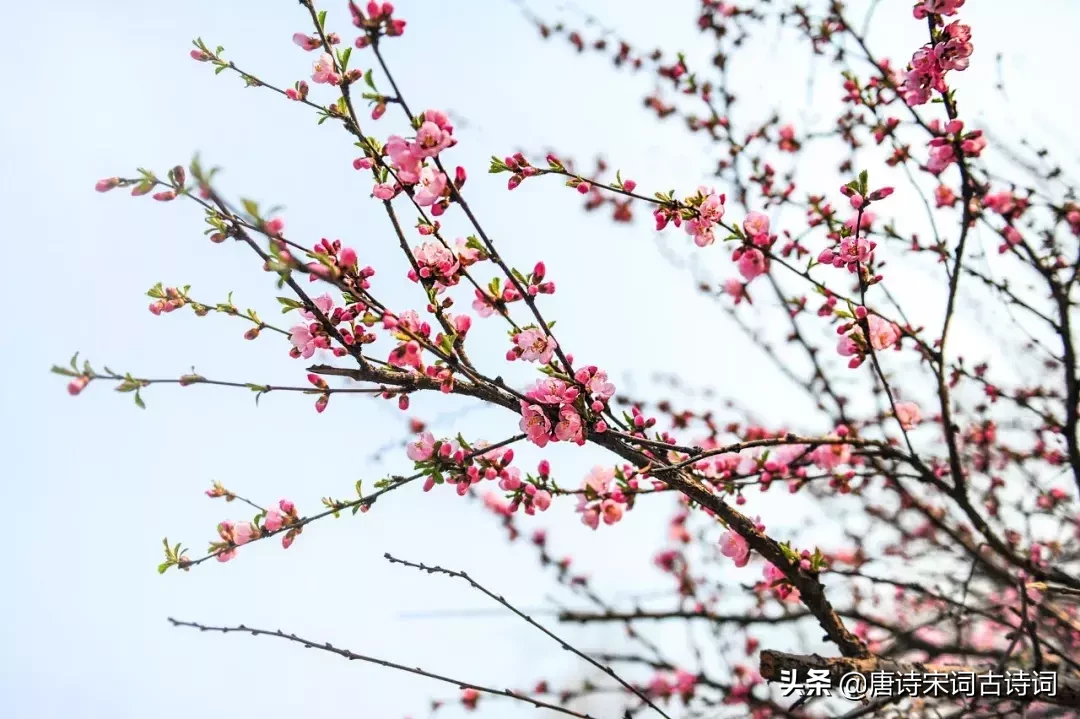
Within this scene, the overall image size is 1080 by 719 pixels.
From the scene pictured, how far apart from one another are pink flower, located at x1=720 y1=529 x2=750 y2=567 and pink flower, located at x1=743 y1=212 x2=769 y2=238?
3.76 feet

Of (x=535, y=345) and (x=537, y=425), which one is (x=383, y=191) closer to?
Answer: (x=535, y=345)

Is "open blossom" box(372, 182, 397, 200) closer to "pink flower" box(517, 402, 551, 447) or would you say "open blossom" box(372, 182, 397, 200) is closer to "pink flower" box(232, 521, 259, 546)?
"pink flower" box(517, 402, 551, 447)

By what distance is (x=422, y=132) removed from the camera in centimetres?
184

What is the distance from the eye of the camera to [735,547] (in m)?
2.45

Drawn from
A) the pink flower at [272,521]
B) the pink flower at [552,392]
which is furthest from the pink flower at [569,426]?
the pink flower at [272,521]

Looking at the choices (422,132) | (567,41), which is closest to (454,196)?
(422,132)

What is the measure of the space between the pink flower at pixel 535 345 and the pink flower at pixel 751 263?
1.02 metres

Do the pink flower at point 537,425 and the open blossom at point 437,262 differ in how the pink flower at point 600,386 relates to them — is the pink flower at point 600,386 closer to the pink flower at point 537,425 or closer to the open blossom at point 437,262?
the pink flower at point 537,425

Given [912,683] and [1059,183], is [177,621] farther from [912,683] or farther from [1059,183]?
[1059,183]

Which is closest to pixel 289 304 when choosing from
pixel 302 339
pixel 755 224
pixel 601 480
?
pixel 302 339

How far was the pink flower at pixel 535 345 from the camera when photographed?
202cm

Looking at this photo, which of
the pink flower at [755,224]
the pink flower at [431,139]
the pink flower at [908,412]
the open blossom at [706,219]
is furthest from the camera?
the pink flower at [908,412]

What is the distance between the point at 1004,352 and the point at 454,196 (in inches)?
175

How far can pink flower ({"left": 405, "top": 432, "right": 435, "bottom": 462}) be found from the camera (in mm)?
2086
